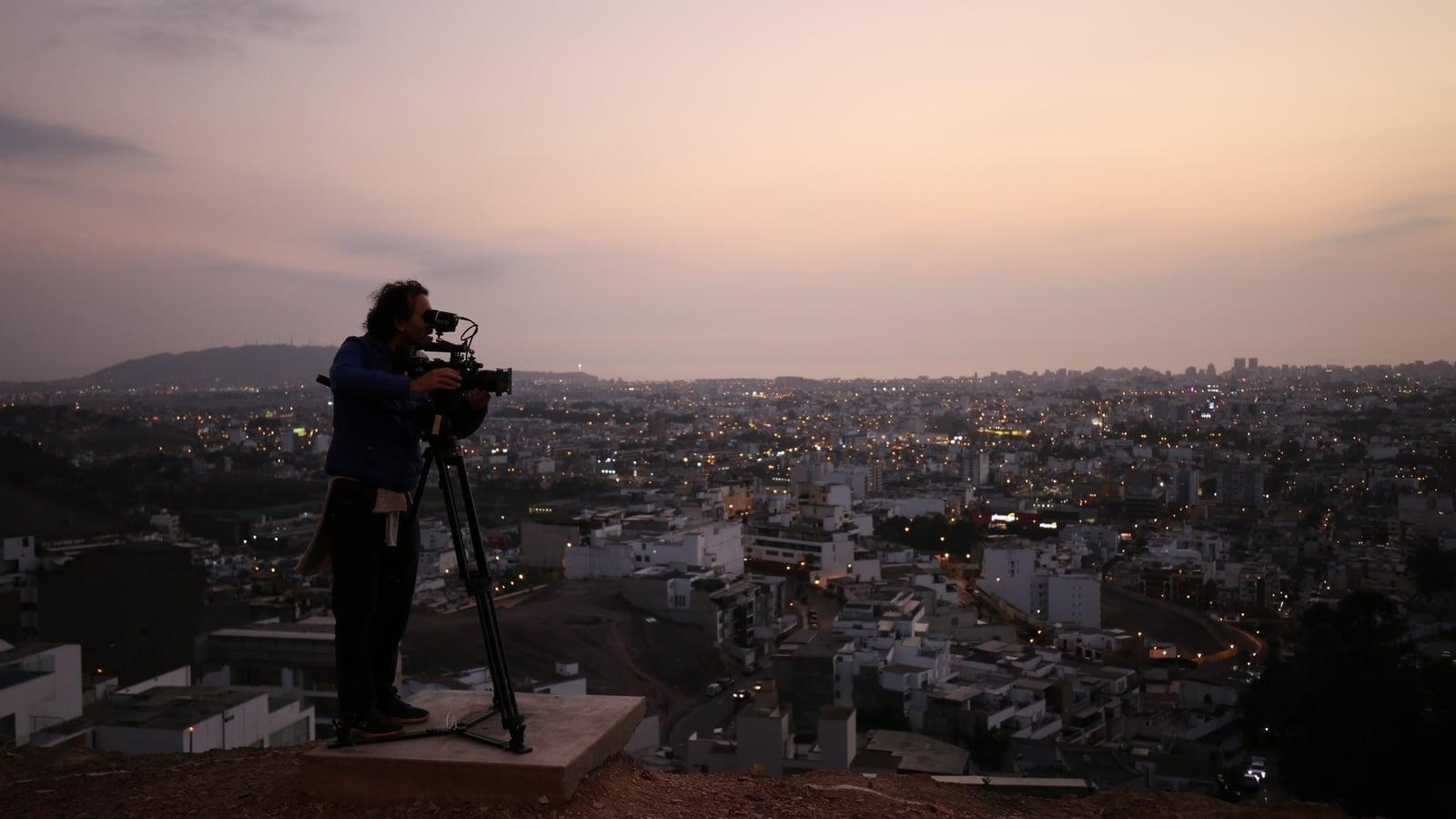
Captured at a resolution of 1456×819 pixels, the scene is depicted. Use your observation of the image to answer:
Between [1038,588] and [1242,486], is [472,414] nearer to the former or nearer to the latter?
[1038,588]

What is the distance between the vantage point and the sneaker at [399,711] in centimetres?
288

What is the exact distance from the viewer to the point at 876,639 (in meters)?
17.8

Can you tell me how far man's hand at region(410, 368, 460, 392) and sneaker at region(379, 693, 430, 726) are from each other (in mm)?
898

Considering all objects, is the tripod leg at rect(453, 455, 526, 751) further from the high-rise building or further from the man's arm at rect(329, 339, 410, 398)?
the high-rise building

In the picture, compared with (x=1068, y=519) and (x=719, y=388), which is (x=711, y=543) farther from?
(x=719, y=388)

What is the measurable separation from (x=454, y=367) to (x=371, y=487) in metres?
0.37

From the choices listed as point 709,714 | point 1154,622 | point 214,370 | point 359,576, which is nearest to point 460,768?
point 359,576

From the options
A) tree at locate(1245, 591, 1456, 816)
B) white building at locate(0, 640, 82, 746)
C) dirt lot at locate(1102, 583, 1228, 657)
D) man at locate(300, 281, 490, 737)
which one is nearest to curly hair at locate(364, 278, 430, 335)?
man at locate(300, 281, 490, 737)

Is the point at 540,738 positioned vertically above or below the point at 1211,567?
above

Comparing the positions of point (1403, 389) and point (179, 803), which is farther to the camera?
point (1403, 389)

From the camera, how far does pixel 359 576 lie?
273cm

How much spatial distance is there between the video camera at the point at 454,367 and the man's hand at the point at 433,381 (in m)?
0.04

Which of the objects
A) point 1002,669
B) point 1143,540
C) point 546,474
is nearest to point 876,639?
point 1002,669

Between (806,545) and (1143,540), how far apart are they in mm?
10508
